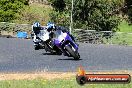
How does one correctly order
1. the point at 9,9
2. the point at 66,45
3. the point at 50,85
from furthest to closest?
the point at 9,9 < the point at 66,45 < the point at 50,85

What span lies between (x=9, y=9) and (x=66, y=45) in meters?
29.4

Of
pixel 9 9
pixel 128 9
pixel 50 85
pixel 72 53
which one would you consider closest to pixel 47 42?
pixel 72 53

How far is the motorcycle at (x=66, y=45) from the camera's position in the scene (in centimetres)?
2003

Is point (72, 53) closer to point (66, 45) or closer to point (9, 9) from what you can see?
point (66, 45)

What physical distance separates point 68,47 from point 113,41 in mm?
15115

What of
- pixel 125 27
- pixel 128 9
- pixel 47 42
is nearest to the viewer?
pixel 47 42

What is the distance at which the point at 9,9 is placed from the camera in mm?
48688

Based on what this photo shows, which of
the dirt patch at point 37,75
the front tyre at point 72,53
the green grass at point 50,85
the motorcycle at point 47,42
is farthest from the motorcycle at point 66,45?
the green grass at point 50,85

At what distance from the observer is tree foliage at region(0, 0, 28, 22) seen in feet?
155

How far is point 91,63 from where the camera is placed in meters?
18.7

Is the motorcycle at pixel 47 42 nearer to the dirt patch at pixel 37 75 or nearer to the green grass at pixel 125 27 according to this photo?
the dirt patch at pixel 37 75

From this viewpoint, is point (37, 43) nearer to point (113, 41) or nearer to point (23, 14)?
point (113, 41)

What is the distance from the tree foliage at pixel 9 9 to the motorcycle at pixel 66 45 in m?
26.9

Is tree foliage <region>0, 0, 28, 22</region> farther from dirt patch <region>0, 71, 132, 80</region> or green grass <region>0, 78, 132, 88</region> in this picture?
green grass <region>0, 78, 132, 88</region>
